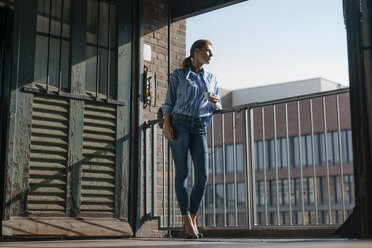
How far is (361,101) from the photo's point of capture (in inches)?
134

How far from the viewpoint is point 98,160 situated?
482 cm

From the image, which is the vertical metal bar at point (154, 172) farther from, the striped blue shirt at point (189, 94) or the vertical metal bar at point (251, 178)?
the striped blue shirt at point (189, 94)

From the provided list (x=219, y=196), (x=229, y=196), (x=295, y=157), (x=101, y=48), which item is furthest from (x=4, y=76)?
(x=229, y=196)

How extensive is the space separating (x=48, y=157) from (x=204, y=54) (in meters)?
1.60

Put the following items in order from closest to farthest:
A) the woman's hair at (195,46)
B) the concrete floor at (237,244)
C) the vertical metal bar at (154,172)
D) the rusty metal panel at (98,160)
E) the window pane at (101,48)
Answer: the concrete floor at (237,244) → the woman's hair at (195,46) → the rusty metal panel at (98,160) → the window pane at (101,48) → the vertical metal bar at (154,172)

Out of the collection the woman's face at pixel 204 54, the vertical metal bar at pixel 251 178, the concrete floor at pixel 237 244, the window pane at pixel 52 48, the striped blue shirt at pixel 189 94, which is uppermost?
the window pane at pixel 52 48

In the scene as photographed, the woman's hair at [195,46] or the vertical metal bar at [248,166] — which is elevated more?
the woman's hair at [195,46]

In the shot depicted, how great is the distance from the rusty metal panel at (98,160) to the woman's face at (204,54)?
1.28 m

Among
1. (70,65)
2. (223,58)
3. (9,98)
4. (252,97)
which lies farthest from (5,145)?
(252,97)

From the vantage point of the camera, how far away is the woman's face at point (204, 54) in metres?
4.01

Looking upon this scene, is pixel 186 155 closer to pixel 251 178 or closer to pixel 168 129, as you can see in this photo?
pixel 168 129

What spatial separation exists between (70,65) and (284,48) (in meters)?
34.6

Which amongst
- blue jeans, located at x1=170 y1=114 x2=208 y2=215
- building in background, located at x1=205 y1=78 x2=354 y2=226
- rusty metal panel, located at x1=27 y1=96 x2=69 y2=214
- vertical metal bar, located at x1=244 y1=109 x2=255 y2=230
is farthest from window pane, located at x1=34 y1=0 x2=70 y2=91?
building in background, located at x1=205 y1=78 x2=354 y2=226

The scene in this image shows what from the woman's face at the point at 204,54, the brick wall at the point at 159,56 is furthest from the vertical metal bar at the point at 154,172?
the woman's face at the point at 204,54
